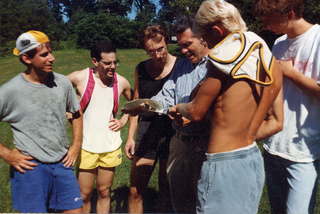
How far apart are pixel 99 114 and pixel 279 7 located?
6.88 ft

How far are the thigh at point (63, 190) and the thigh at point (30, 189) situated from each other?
0.38ft

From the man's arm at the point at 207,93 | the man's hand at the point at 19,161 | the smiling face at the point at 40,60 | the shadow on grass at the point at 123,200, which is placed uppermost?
the smiling face at the point at 40,60

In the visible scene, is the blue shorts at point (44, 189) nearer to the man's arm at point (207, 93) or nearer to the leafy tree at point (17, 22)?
the man's arm at point (207, 93)

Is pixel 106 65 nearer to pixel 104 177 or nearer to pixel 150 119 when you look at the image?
pixel 150 119

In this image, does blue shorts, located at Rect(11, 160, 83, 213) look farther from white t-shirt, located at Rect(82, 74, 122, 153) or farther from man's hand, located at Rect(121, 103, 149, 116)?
man's hand, located at Rect(121, 103, 149, 116)

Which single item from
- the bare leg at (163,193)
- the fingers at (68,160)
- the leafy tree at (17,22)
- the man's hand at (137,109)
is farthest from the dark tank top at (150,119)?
the leafy tree at (17,22)

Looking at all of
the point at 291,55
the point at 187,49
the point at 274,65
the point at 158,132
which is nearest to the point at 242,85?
the point at 274,65

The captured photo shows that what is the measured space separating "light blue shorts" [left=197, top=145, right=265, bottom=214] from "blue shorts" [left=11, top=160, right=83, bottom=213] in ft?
4.55

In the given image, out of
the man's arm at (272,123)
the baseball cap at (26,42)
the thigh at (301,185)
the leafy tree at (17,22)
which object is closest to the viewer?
the man's arm at (272,123)

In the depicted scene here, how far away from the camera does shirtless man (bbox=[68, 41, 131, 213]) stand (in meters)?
→ 3.67

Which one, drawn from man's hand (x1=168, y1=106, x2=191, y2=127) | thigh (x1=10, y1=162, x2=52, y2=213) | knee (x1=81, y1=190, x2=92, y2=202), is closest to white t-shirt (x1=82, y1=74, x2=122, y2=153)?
knee (x1=81, y1=190, x2=92, y2=202)

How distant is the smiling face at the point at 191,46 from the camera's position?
116 inches

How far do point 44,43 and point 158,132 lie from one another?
54.9 inches

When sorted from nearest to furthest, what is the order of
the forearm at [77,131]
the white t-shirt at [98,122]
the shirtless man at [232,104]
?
1. the shirtless man at [232,104]
2. the forearm at [77,131]
3. the white t-shirt at [98,122]
